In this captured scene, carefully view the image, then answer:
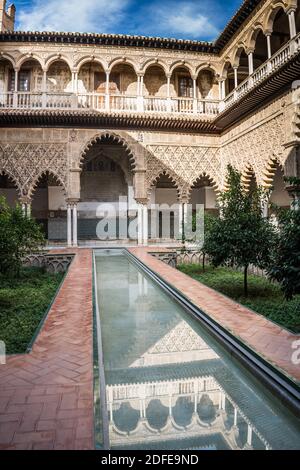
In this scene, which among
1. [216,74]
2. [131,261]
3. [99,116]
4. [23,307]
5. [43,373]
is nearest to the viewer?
[43,373]

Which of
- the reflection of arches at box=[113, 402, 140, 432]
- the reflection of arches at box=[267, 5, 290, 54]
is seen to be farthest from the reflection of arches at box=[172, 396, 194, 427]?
the reflection of arches at box=[267, 5, 290, 54]

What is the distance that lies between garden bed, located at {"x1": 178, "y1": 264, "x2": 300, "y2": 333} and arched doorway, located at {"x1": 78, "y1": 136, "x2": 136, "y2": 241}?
7891 millimetres

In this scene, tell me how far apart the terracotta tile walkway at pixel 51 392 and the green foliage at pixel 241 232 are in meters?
3.81

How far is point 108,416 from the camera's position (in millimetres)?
2752

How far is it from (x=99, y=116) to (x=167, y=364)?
42.9 feet

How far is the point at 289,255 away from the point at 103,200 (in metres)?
15.3

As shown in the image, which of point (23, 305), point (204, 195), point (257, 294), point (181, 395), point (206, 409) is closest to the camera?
point (206, 409)

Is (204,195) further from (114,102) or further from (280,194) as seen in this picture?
(114,102)

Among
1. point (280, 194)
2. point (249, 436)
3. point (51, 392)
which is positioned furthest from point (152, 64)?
point (249, 436)

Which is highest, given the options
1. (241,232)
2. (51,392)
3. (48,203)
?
(48,203)

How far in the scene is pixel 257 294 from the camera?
7734 mm

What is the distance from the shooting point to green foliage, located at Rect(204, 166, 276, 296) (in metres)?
7.35

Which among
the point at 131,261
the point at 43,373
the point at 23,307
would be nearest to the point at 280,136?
the point at 131,261
